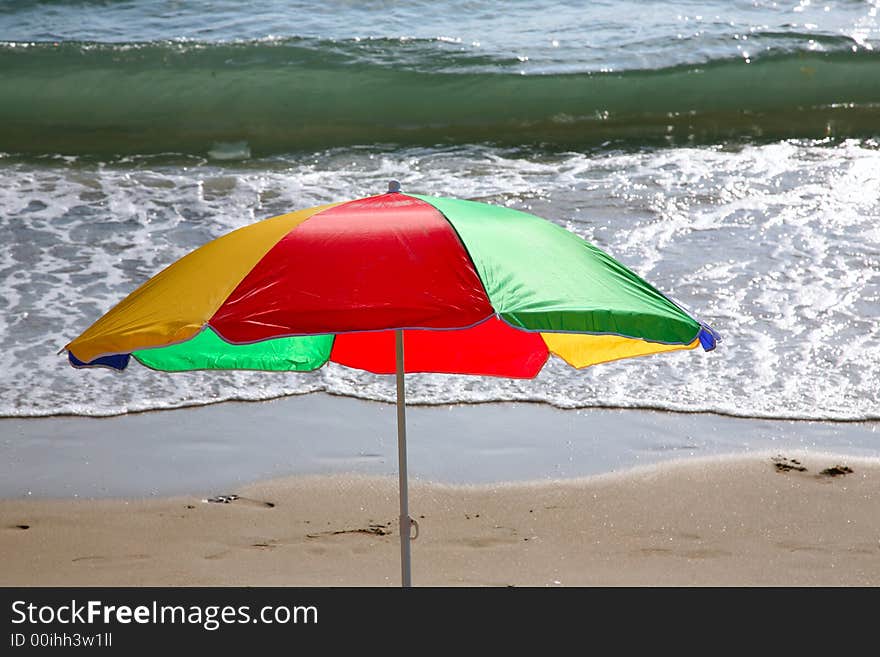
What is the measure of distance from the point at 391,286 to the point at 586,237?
526 centimetres

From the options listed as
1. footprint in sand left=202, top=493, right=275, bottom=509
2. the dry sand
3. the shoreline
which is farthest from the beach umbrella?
the shoreline

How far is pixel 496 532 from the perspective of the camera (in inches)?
168

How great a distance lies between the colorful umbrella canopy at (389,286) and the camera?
2570mm

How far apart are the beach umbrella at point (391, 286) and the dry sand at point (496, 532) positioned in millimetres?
912

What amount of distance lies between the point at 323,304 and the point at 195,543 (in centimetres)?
189

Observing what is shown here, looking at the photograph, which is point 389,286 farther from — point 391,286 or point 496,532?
point 496,532

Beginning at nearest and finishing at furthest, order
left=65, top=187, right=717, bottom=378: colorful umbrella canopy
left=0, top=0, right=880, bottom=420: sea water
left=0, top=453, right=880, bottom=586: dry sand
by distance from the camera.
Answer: left=65, top=187, right=717, bottom=378: colorful umbrella canopy → left=0, top=453, right=880, bottom=586: dry sand → left=0, top=0, right=880, bottom=420: sea water

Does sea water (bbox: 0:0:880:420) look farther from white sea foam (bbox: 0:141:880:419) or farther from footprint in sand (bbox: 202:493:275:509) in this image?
footprint in sand (bbox: 202:493:275:509)

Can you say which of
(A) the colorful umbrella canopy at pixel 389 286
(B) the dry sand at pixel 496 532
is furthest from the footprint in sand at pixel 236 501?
(A) the colorful umbrella canopy at pixel 389 286

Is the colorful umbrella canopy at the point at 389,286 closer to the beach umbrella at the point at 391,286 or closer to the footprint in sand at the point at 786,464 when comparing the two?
the beach umbrella at the point at 391,286

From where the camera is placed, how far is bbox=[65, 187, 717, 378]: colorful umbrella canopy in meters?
2.57

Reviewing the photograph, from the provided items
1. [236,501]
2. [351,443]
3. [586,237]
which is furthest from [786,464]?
[586,237]

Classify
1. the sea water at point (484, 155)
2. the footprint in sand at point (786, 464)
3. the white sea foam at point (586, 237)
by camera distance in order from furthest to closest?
the sea water at point (484, 155), the white sea foam at point (586, 237), the footprint in sand at point (786, 464)

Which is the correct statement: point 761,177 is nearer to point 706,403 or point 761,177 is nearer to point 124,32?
point 706,403
